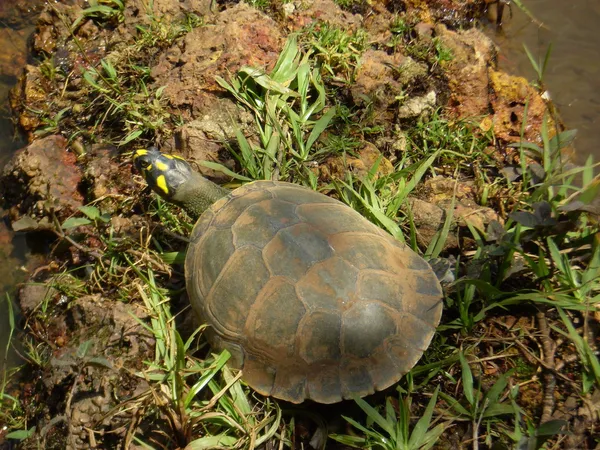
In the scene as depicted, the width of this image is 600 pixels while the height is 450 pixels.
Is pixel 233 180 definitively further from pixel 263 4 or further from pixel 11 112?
pixel 11 112

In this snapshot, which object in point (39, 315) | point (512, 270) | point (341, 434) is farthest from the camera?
point (39, 315)

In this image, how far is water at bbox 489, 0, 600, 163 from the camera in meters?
3.84

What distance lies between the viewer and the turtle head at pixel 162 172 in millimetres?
3123

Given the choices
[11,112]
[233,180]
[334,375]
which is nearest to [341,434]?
[334,375]

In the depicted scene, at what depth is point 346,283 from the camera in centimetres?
235

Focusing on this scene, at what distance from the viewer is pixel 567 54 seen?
13.5 feet

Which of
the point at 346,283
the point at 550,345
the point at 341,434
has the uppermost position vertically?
the point at 346,283

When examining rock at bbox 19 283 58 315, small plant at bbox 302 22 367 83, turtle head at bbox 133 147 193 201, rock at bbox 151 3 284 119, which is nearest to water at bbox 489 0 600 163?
small plant at bbox 302 22 367 83

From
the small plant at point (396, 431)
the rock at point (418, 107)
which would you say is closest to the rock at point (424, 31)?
the rock at point (418, 107)

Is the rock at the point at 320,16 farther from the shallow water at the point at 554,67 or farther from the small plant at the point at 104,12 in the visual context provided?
the small plant at the point at 104,12

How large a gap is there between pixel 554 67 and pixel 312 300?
3250mm

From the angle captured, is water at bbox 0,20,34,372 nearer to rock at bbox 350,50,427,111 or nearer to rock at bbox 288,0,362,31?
rock at bbox 288,0,362,31

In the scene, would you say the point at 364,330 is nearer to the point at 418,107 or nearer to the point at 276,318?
the point at 276,318

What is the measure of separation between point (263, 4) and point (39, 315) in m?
3.07
